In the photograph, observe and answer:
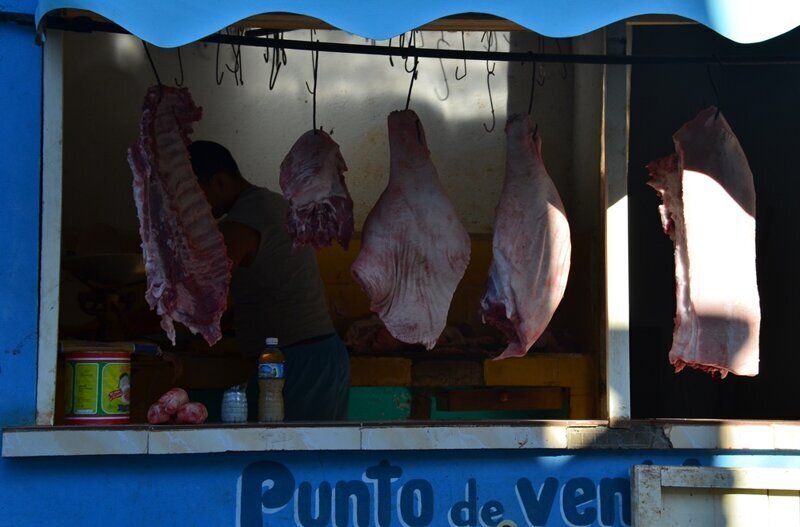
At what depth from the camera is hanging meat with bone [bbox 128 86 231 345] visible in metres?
3.79

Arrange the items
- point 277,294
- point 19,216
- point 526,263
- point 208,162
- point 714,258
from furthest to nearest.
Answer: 1. point 277,294
2. point 208,162
3. point 526,263
4. point 714,258
5. point 19,216

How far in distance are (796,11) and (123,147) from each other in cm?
403

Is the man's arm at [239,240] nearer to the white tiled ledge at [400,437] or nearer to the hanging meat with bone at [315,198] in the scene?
the hanging meat with bone at [315,198]

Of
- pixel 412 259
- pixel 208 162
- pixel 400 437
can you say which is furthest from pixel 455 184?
pixel 400 437

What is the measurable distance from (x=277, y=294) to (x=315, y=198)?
1.07 meters

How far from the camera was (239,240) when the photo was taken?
465 cm

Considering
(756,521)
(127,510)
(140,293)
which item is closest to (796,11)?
(756,521)

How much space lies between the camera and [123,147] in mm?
6316

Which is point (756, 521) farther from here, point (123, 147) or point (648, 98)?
point (123, 147)

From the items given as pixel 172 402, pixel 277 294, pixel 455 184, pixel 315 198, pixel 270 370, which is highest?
pixel 455 184

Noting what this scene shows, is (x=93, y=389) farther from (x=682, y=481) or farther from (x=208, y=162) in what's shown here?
(x=682, y=481)

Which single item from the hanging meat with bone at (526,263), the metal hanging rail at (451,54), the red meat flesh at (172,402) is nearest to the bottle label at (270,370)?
the red meat flesh at (172,402)

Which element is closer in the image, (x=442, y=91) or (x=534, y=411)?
(x=534, y=411)

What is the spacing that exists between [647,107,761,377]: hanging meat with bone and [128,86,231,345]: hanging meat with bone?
63.3 inches
